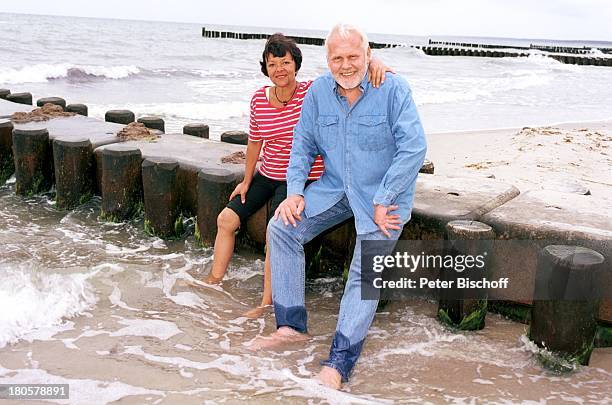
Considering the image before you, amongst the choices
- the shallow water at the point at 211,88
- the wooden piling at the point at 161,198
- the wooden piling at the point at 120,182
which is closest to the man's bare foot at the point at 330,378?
the wooden piling at the point at 161,198

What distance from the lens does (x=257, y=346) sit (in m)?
3.45

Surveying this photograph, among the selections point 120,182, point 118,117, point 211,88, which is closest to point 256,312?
point 120,182

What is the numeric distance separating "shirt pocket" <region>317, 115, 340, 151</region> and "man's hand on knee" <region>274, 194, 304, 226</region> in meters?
0.34

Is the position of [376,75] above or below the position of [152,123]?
above

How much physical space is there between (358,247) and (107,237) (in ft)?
8.98

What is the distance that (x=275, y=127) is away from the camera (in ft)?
13.5

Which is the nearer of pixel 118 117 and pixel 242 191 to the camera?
pixel 242 191

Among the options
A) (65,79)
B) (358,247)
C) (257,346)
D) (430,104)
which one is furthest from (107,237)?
(65,79)

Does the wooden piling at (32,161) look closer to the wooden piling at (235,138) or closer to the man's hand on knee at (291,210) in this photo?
the wooden piling at (235,138)

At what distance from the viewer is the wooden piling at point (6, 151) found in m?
6.48

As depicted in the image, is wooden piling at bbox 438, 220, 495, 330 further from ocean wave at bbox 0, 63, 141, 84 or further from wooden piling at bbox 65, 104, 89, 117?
ocean wave at bbox 0, 63, 141, 84

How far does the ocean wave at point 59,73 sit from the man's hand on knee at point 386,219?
63.8ft

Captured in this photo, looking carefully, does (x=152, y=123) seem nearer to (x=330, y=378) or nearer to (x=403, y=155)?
(x=403, y=155)

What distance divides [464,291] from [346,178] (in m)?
1.00
